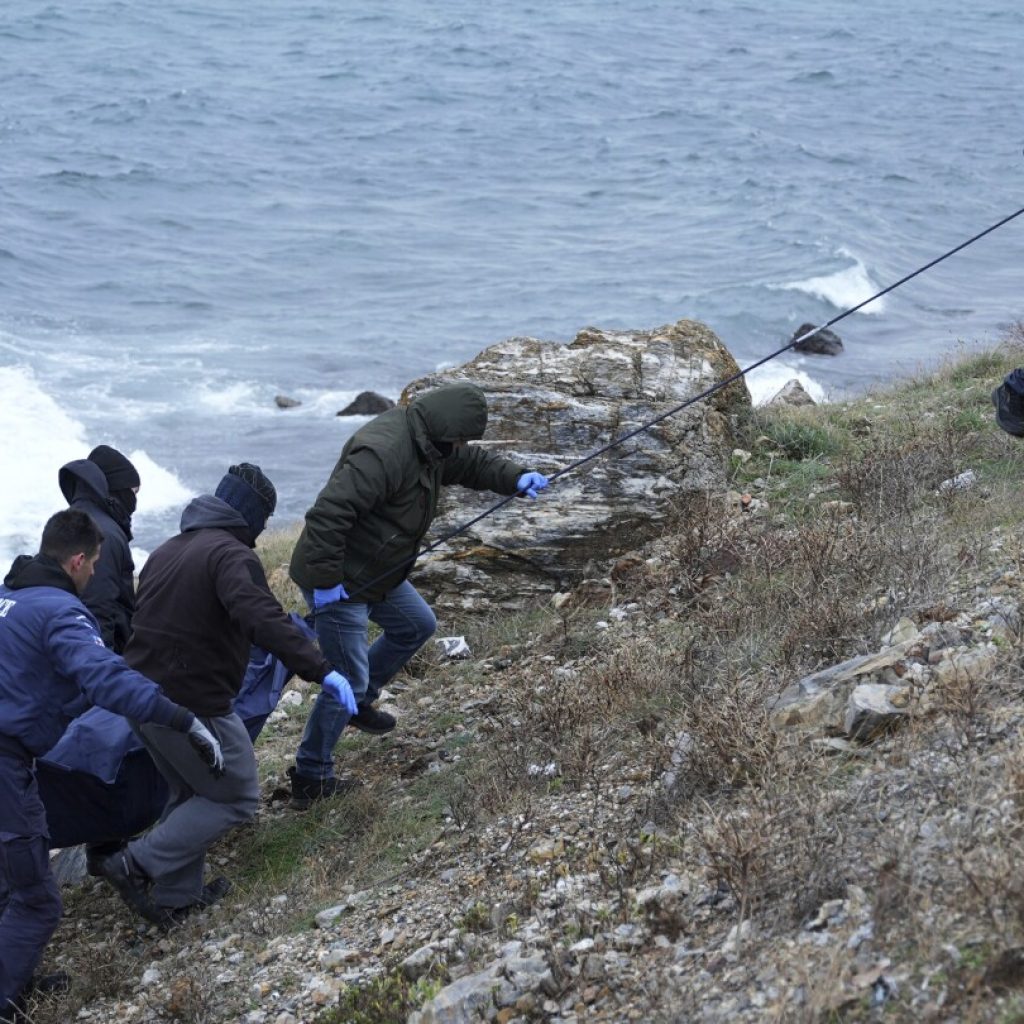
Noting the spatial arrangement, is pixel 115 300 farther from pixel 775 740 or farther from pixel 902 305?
pixel 775 740

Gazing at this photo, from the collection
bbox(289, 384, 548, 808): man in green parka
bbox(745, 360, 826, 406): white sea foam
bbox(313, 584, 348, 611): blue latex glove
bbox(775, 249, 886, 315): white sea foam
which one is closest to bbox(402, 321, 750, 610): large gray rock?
bbox(289, 384, 548, 808): man in green parka

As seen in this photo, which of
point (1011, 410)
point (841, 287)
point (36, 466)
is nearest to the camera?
point (1011, 410)

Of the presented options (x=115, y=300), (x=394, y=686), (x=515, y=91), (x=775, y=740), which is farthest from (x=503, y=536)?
(x=515, y=91)

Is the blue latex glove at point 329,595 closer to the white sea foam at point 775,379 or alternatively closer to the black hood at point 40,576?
the black hood at point 40,576

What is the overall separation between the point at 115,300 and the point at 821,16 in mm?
42217

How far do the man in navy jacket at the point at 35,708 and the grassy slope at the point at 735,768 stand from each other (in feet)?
1.00

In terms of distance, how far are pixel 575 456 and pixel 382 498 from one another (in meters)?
2.78

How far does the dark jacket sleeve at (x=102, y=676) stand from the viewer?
15.7 ft

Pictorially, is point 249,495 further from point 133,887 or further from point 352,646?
point 133,887

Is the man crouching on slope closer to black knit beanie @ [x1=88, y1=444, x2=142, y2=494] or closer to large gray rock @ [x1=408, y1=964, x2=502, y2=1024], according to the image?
black knit beanie @ [x1=88, y1=444, x2=142, y2=494]

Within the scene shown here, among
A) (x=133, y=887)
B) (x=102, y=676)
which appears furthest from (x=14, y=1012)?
(x=102, y=676)

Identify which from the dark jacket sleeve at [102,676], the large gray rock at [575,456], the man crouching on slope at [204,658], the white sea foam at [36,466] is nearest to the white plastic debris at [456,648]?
the large gray rock at [575,456]

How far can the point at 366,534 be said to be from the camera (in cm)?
599

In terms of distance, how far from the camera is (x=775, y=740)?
4711mm
